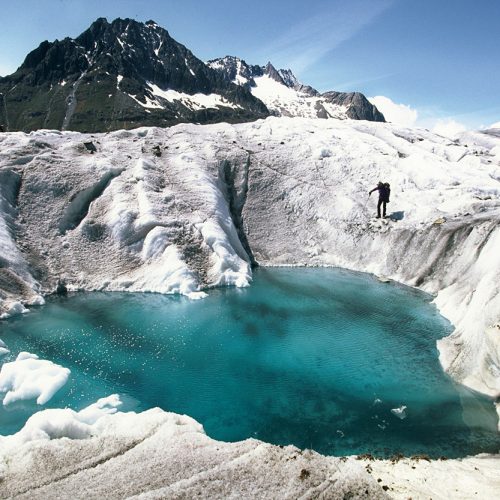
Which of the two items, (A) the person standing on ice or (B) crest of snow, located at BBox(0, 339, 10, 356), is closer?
(B) crest of snow, located at BBox(0, 339, 10, 356)

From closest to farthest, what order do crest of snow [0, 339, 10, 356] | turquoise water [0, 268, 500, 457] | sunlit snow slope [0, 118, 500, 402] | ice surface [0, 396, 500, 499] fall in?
ice surface [0, 396, 500, 499] → turquoise water [0, 268, 500, 457] → crest of snow [0, 339, 10, 356] → sunlit snow slope [0, 118, 500, 402]

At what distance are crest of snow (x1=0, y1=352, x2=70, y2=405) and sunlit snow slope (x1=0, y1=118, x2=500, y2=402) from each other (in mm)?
10369

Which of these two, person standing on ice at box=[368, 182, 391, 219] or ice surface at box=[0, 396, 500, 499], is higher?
person standing on ice at box=[368, 182, 391, 219]

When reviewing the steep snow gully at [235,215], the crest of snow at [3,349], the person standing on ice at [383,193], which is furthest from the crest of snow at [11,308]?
the person standing on ice at [383,193]

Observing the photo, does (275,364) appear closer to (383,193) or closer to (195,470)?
(195,470)

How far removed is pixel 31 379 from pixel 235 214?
34.0 meters

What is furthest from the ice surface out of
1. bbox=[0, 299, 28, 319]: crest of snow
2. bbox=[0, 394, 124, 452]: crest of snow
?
bbox=[0, 299, 28, 319]: crest of snow

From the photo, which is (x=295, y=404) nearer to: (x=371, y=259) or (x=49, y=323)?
(x=49, y=323)

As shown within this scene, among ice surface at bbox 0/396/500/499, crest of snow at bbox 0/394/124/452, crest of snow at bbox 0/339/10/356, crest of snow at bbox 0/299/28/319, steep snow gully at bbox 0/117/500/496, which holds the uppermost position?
steep snow gully at bbox 0/117/500/496

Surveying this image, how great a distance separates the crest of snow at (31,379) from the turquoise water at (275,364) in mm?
557

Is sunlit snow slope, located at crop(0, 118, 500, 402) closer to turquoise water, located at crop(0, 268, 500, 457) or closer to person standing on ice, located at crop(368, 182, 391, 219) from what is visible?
person standing on ice, located at crop(368, 182, 391, 219)

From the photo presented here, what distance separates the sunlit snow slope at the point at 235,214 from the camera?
3775 centimetres

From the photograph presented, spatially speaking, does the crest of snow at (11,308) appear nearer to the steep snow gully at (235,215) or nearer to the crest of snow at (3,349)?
the steep snow gully at (235,215)

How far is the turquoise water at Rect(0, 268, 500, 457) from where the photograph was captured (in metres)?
19.7
